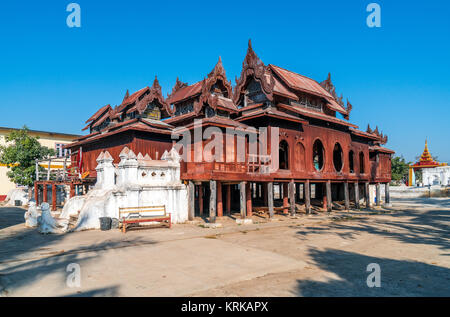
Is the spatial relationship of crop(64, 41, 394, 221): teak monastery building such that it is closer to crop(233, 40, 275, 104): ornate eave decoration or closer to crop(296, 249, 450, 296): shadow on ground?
crop(233, 40, 275, 104): ornate eave decoration

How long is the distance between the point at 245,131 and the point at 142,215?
8.60 m

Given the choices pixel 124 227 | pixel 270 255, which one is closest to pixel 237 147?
pixel 124 227

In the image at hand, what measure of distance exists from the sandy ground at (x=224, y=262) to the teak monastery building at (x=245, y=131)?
15.1 ft

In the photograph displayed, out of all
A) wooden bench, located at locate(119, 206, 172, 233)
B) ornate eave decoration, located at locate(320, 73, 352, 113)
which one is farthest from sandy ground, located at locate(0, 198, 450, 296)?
ornate eave decoration, located at locate(320, 73, 352, 113)

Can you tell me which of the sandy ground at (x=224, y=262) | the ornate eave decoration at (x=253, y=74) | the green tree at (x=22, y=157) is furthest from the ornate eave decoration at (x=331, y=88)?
the green tree at (x=22, y=157)

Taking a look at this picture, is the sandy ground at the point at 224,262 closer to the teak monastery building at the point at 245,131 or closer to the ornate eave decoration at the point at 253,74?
the teak monastery building at the point at 245,131

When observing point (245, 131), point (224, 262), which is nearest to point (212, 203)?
point (245, 131)

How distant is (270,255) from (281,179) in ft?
39.7

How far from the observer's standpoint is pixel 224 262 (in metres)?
9.52

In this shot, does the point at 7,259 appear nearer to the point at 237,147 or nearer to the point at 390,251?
the point at 390,251

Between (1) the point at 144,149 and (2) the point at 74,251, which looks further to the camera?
(1) the point at 144,149

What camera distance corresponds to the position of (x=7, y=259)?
31.9 ft

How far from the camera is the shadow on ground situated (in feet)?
22.6
